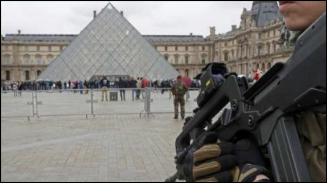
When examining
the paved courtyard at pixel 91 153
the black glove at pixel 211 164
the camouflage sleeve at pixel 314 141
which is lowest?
the paved courtyard at pixel 91 153

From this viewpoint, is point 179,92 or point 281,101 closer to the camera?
point 281,101

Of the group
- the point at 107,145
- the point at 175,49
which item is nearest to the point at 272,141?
the point at 107,145

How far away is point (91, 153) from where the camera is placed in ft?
21.6

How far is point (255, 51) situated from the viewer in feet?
259

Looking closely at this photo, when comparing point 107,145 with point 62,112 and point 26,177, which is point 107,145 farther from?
point 62,112

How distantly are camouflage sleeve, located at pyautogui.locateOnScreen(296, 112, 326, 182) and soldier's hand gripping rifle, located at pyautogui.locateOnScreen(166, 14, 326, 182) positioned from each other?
0.08ft

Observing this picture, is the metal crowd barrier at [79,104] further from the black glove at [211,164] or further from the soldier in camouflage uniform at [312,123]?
the soldier in camouflage uniform at [312,123]

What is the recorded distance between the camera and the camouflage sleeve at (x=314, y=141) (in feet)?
3.64

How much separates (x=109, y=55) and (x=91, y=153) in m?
43.0

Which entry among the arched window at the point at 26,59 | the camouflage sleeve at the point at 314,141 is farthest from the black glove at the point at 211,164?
the arched window at the point at 26,59

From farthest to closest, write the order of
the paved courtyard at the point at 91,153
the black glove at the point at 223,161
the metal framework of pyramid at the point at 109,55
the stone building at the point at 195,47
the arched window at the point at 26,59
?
1. the arched window at the point at 26,59
2. the stone building at the point at 195,47
3. the metal framework of pyramid at the point at 109,55
4. the paved courtyard at the point at 91,153
5. the black glove at the point at 223,161

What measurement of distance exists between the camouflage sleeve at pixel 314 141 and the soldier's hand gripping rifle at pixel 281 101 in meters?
0.02

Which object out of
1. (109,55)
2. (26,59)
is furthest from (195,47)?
(109,55)

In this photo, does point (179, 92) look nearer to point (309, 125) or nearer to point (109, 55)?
point (309, 125)
